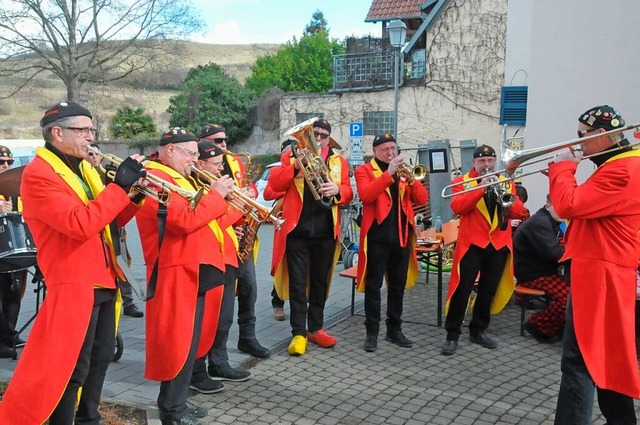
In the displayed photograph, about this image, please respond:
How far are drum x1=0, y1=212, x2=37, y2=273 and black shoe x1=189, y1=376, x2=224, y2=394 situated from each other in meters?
1.74

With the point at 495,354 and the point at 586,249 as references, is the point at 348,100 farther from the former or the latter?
the point at 586,249

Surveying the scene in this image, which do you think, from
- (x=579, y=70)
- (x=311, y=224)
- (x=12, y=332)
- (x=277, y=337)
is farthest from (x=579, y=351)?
(x=579, y=70)

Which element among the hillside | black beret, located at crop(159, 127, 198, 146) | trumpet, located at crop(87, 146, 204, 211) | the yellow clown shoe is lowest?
the yellow clown shoe

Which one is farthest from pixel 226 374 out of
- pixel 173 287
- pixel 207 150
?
pixel 207 150

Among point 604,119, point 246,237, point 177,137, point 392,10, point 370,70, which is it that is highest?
point 392,10

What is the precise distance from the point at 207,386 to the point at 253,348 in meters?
0.95

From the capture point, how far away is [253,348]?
5.81 metres

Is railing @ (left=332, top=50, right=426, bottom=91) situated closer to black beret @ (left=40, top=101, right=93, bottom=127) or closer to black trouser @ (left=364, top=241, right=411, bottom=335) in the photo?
black trouser @ (left=364, top=241, right=411, bottom=335)

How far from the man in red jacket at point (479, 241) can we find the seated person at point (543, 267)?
2.04 feet

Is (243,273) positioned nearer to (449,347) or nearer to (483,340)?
(449,347)

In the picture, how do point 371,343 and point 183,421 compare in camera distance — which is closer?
point 183,421

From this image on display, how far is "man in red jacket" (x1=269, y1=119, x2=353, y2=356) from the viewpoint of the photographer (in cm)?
582

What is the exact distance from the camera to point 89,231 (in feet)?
10.7

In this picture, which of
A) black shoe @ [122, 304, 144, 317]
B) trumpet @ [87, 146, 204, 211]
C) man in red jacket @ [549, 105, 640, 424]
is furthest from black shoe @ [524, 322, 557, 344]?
black shoe @ [122, 304, 144, 317]
